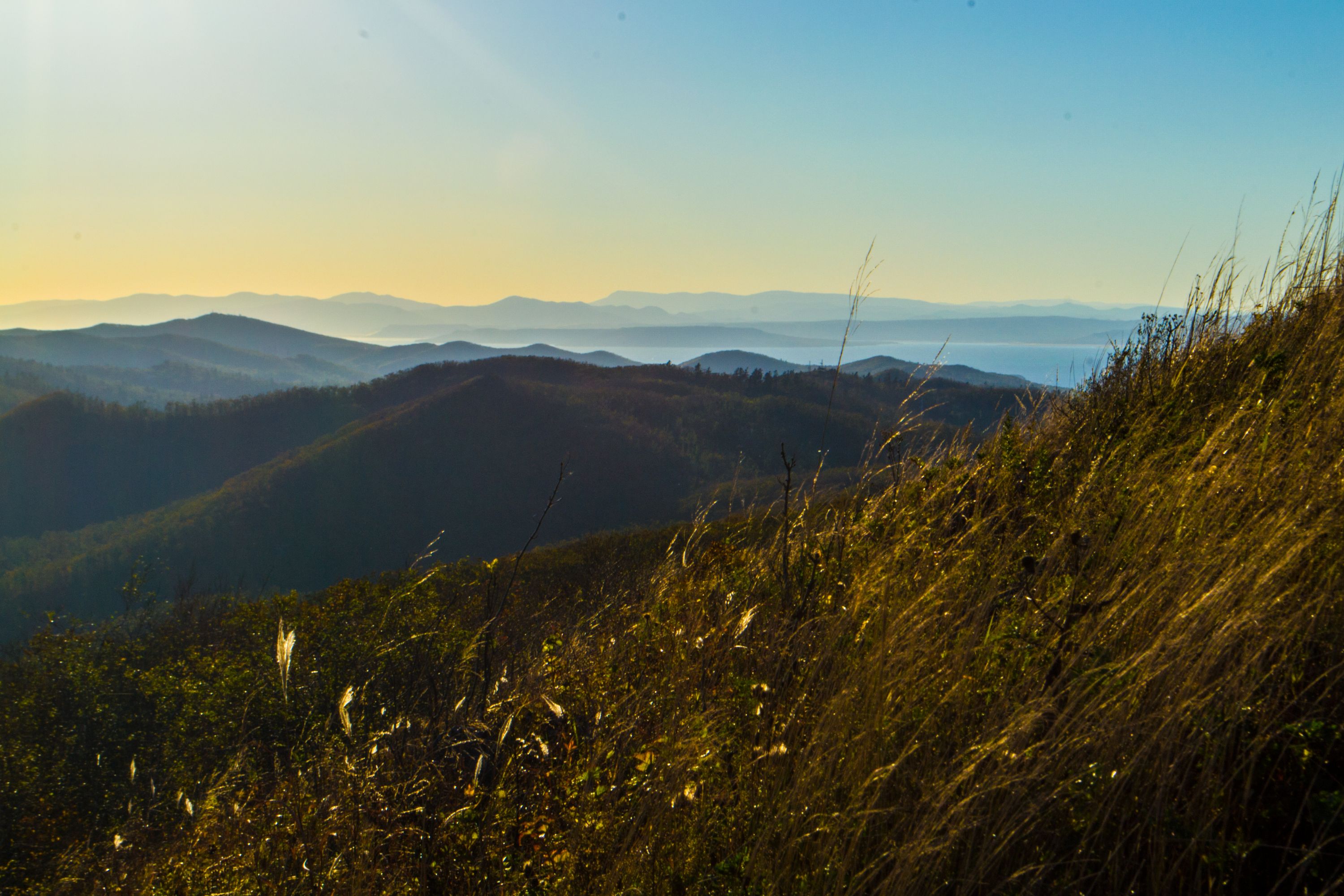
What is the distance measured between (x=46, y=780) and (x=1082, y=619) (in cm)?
2171

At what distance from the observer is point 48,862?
37.7ft

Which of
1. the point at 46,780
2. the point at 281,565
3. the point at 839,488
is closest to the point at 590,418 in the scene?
the point at 281,565

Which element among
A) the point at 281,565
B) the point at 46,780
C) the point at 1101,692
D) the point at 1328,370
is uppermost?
the point at 1328,370

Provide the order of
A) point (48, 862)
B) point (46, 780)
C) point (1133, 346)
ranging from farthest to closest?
point (46, 780)
point (48, 862)
point (1133, 346)

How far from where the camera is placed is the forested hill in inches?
3342

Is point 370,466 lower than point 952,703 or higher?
lower

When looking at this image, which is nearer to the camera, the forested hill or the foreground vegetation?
the foreground vegetation

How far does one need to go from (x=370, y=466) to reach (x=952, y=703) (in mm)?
106894

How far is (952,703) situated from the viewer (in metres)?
1.63

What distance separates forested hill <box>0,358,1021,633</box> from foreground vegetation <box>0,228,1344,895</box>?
195 ft

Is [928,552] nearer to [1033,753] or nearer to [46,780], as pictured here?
[1033,753]

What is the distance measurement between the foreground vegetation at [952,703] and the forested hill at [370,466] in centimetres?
5942

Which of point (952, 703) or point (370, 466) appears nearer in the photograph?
point (952, 703)

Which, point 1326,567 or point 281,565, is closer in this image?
point 1326,567
